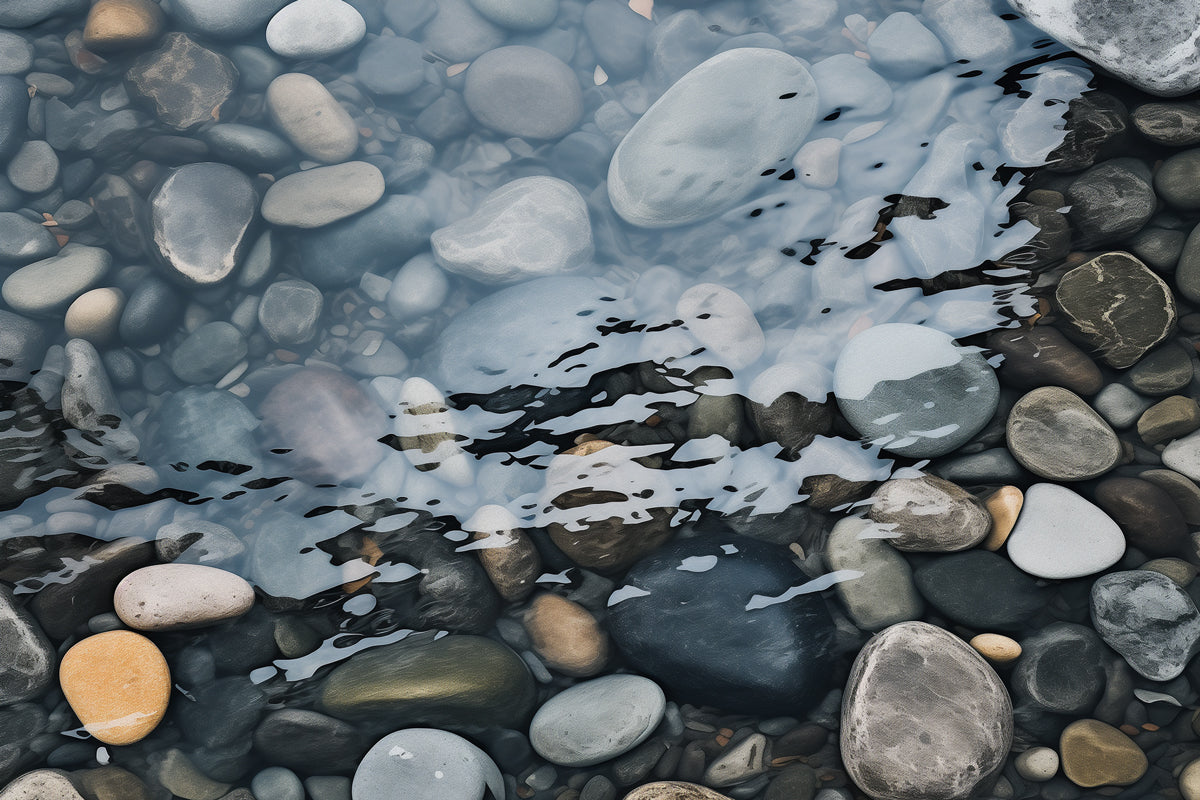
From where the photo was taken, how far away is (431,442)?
5.82 feet

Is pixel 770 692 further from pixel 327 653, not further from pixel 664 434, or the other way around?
pixel 327 653

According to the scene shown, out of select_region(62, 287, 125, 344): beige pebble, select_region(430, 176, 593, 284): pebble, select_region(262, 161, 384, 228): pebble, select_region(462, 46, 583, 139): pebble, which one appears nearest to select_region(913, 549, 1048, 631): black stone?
select_region(430, 176, 593, 284): pebble

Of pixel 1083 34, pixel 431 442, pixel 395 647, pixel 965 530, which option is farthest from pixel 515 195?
pixel 1083 34

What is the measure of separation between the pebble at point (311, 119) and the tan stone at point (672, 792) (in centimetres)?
179

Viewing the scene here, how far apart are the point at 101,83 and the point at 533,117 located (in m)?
1.24

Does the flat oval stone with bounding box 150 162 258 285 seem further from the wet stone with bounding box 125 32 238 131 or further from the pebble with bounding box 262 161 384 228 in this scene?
the wet stone with bounding box 125 32 238 131

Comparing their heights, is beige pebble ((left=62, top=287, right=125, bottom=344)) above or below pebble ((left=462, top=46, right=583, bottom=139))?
below

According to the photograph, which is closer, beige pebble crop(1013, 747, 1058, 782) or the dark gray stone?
beige pebble crop(1013, 747, 1058, 782)

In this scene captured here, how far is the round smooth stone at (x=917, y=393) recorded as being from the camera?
166 centimetres

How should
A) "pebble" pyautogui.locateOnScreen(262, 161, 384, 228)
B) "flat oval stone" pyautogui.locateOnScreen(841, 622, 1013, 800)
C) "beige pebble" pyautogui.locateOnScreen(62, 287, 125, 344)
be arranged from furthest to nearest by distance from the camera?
"pebble" pyautogui.locateOnScreen(262, 161, 384, 228)
"beige pebble" pyautogui.locateOnScreen(62, 287, 125, 344)
"flat oval stone" pyautogui.locateOnScreen(841, 622, 1013, 800)

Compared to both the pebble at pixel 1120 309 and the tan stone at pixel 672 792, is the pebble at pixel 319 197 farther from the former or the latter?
the pebble at pixel 1120 309

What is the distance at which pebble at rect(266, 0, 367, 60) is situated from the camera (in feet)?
6.69

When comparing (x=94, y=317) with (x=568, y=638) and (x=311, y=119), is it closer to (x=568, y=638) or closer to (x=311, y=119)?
(x=311, y=119)

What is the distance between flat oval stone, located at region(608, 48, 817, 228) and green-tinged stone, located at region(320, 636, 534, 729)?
3.86 ft
